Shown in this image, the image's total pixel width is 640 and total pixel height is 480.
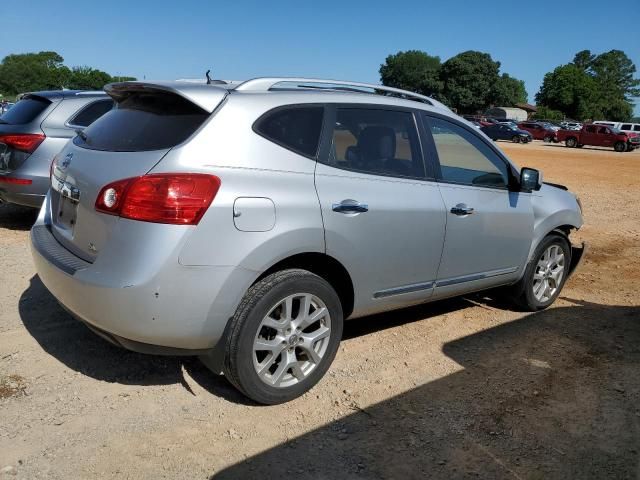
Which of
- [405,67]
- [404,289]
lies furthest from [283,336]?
[405,67]

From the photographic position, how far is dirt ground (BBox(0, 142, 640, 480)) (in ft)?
8.99

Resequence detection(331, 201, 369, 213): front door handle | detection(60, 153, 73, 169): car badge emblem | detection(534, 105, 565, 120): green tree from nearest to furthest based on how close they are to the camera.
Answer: detection(331, 201, 369, 213): front door handle → detection(60, 153, 73, 169): car badge emblem → detection(534, 105, 565, 120): green tree

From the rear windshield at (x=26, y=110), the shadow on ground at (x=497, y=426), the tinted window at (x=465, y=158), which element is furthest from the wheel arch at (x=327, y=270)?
the rear windshield at (x=26, y=110)

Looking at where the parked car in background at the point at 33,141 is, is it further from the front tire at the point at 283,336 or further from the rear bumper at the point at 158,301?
the front tire at the point at 283,336

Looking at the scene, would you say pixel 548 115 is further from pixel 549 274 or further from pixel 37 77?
pixel 37 77

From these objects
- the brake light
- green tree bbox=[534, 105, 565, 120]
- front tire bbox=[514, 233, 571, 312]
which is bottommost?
front tire bbox=[514, 233, 571, 312]

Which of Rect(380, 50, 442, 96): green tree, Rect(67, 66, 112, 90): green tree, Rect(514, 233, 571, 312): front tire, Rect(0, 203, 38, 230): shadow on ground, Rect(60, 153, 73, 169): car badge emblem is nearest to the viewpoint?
Rect(60, 153, 73, 169): car badge emblem

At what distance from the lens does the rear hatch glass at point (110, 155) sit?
2.86 metres

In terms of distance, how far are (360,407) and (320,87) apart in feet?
6.65

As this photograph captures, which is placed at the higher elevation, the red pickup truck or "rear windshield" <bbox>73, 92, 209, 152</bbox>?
the red pickup truck

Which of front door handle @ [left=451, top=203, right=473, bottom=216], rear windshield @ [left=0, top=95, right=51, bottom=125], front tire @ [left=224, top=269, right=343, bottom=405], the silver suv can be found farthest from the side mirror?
rear windshield @ [left=0, top=95, right=51, bottom=125]

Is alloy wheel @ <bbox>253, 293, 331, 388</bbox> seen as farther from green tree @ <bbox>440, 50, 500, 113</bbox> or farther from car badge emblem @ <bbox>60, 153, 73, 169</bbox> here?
green tree @ <bbox>440, 50, 500, 113</bbox>

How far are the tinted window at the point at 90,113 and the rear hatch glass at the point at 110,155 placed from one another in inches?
143

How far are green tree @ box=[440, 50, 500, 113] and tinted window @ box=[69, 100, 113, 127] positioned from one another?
91.4 metres
